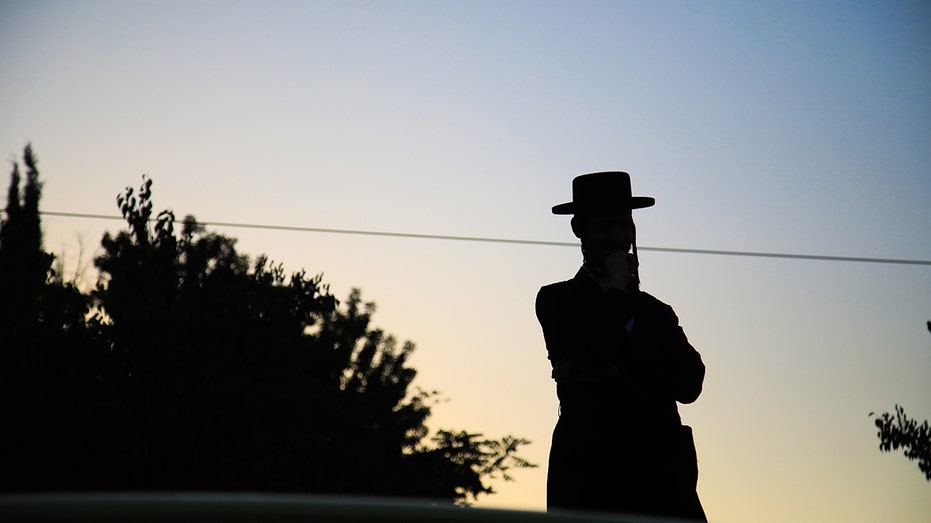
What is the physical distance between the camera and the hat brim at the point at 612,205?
14.3 ft

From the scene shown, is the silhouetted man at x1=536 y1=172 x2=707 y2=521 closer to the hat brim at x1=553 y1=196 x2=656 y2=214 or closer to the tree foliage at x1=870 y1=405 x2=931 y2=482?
the hat brim at x1=553 y1=196 x2=656 y2=214

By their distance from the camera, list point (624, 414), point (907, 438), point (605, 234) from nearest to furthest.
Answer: point (624, 414)
point (605, 234)
point (907, 438)

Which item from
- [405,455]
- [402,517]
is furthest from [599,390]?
[405,455]

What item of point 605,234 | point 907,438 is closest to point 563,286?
point 605,234

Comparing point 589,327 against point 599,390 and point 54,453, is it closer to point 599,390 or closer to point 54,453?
point 599,390

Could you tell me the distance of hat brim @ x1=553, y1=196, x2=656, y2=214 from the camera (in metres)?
4.35

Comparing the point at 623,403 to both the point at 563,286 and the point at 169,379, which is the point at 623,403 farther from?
the point at 169,379

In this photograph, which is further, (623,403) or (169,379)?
(169,379)

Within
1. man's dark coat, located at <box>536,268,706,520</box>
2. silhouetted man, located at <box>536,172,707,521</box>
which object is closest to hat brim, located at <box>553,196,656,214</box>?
silhouetted man, located at <box>536,172,707,521</box>

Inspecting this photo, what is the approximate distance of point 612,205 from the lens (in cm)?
434

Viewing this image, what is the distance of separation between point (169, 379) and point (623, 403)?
21197mm

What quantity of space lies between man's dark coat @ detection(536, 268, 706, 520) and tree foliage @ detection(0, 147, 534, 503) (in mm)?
19508

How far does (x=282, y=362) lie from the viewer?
2623 centimetres

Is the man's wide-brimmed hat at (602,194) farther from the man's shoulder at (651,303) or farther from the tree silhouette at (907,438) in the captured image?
the tree silhouette at (907,438)
